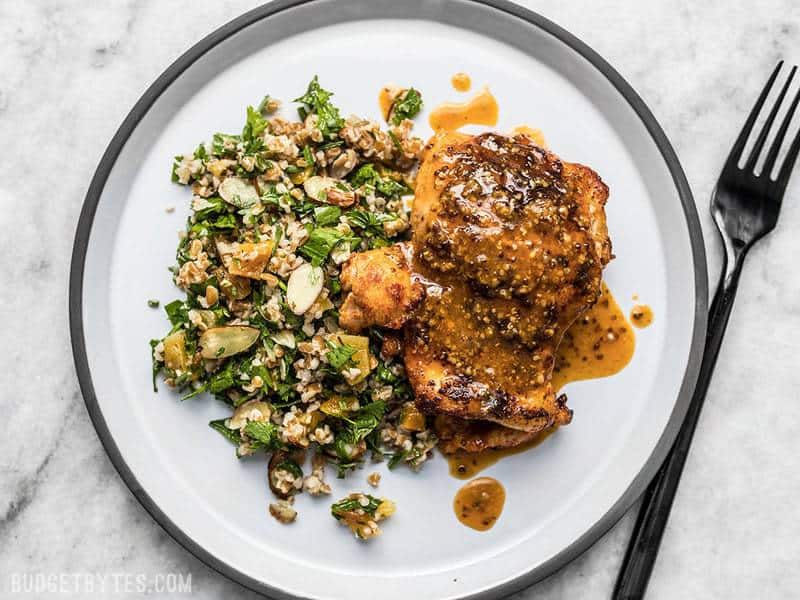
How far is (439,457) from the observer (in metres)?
4.15

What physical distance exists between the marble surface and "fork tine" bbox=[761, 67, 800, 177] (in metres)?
0.26

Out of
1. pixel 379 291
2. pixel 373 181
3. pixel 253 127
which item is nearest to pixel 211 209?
pixel 253 127

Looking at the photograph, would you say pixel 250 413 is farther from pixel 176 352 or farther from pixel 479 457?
pixel 479 457

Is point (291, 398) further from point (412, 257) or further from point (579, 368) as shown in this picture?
point (579, 368)

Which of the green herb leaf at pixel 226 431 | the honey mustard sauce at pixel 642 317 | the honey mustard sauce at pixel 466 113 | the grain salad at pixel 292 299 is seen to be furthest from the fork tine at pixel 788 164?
the green herb leaf at pixel 226 431

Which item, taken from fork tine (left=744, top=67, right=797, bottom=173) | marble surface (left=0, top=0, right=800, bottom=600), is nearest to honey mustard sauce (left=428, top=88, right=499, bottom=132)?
marble surface (left=0, top=0, right=800, bottom=600)

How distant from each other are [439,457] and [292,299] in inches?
49.2

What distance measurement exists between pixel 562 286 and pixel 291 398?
1571mm

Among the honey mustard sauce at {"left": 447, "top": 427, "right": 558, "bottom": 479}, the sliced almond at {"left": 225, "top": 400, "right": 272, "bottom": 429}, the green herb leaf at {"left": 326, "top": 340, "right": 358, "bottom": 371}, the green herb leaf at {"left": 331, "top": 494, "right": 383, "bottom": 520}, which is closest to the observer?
the green herb leaf at {"left": 326, "top": 340, "right": 358, "bottom": 371}

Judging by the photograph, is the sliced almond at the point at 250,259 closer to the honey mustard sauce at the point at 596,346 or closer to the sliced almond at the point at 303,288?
the sliced almond at the point at 303,288

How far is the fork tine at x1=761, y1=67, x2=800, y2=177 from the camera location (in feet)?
14.0

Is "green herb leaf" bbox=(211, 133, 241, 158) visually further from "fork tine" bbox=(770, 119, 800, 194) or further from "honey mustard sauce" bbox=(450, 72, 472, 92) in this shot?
"fork tine" bbox=(770, 119, 800, 194)

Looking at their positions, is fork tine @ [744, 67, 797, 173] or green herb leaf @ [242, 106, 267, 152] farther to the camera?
fork tine @ [744, 67, 797, 173]

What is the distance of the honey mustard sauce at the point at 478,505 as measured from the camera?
13.7 feet
